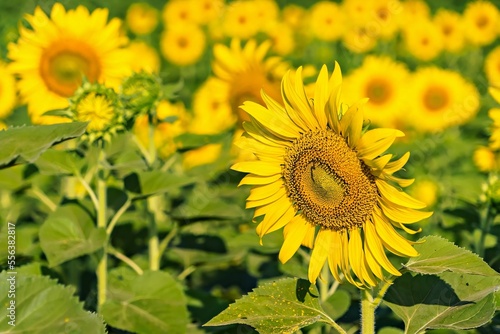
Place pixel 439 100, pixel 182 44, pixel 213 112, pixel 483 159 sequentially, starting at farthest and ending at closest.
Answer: pixel 182 44 < pixel 439 100 < pixel 213 112 < pixel 483 159

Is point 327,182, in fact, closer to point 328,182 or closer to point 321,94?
point 328,182

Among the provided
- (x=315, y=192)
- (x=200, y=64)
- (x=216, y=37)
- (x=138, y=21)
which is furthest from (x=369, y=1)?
(x=315, y=192)

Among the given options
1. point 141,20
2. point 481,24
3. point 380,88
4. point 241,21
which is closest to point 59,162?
point 380,88

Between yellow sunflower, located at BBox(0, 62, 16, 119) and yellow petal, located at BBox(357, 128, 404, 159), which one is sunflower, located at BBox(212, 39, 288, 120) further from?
yellow petal, located at BBox(357, 128, 404, 159)

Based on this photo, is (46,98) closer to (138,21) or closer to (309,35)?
(309,35)

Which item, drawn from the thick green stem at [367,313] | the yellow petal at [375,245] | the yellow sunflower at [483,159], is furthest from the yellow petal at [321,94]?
the yellow sunflower at [483,159]

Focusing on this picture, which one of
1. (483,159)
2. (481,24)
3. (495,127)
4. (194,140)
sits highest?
(481,24)

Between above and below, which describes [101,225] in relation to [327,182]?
below

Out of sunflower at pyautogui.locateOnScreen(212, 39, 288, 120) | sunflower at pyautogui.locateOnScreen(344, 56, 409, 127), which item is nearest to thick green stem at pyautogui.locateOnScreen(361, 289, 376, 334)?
sunflower at pyautogui.locateOnScreen(212, 39, 288, 120)
